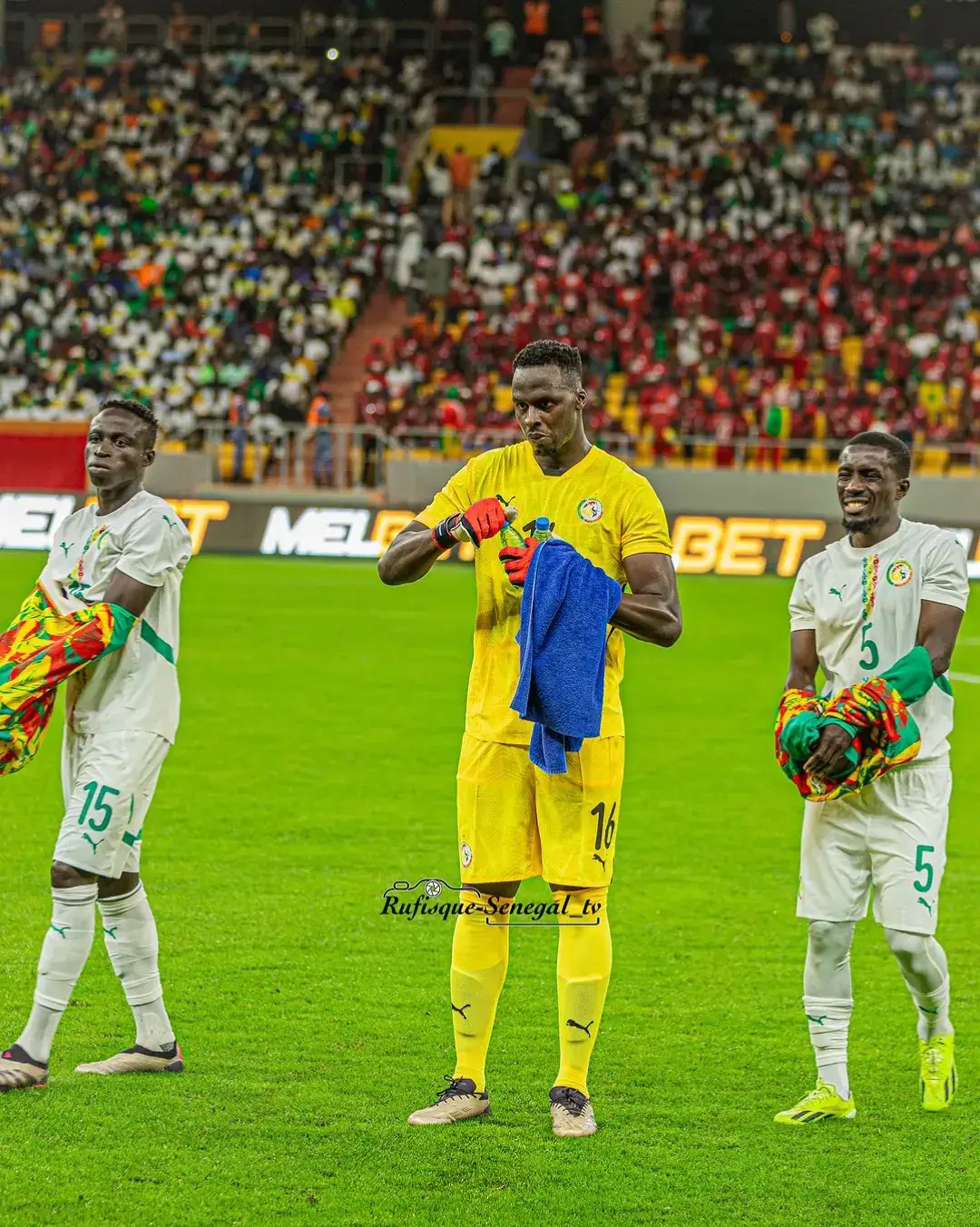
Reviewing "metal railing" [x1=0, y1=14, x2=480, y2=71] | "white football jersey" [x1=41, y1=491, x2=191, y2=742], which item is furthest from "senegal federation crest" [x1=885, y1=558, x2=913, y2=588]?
"metal railing" [x1=0, y1=14, x2=480, y2=71]

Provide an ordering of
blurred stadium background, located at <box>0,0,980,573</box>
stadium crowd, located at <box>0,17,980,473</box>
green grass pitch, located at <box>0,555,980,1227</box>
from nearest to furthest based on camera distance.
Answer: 1. green grass pitch, located at <box>0,555,980,1227</box>
2. blurred stadium background, located at <box>0,0,980,573</box>
3. stadium crowd, located at <box>0,17,980,473</box>

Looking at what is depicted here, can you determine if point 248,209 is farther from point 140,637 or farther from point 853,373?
point 140,637

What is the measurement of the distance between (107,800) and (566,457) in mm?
1769

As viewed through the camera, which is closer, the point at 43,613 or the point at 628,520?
the point at 628,520

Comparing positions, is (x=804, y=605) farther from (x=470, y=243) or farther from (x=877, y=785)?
(x=470, y=243)

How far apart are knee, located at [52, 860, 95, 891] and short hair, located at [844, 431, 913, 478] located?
2729 millimetres

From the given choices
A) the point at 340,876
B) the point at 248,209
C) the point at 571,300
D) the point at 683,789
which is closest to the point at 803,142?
the point at 571,300

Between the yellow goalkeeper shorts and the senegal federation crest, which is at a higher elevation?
the senegal federation crest

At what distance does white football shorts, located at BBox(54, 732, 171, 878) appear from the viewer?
207 inches

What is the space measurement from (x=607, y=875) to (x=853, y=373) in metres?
24.8

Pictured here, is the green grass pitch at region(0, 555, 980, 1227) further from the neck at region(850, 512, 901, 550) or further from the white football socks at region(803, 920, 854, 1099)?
the neck at region(850, 512, 901, 550)

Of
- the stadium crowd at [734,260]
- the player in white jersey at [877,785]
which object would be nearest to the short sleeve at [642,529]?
the player in white jersey at [877,785]

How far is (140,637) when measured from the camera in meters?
5.45

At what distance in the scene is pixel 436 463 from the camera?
25625mm
